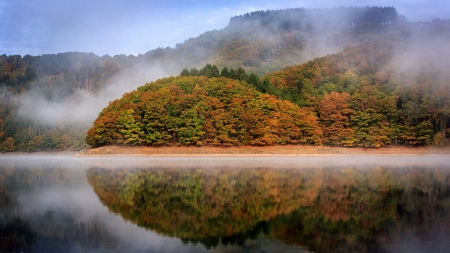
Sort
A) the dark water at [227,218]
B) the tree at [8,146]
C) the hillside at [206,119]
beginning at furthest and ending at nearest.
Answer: the tree at [8,146], the hillside at [206,119], the dark water at [227,218]

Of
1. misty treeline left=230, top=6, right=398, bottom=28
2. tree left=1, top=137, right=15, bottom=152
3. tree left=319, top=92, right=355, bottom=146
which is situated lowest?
tree left=1, top=137, right=15, bottom=152

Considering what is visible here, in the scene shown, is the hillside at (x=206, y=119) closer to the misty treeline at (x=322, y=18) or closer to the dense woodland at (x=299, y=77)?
the dense woodland at (x=299, y=77)

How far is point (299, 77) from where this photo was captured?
82.9 m

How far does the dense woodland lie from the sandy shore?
122 cm

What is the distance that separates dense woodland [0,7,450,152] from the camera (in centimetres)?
6662

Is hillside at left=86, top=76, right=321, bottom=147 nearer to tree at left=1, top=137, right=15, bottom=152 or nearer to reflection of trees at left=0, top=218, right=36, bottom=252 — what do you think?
tree at left=1, top=137, right=15, bottom=152

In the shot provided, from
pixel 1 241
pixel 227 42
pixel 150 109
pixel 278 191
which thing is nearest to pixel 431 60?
pixel 150 109

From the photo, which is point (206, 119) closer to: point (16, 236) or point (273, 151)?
point (273, 151)

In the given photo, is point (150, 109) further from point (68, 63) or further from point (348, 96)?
point (68, 63)

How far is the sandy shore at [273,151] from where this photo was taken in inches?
2454

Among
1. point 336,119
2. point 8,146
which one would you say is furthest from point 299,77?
point 8,146

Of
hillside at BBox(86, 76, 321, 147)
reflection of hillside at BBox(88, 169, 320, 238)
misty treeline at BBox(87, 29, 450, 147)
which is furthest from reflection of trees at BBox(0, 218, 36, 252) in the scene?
misty treeline at BBox(87, 29, 450, 147)

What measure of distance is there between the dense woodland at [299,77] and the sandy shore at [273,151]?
1223 millimetres

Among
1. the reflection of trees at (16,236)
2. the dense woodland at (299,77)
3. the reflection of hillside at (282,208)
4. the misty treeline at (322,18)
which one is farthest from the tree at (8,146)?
the misty treeline at (322,18)
